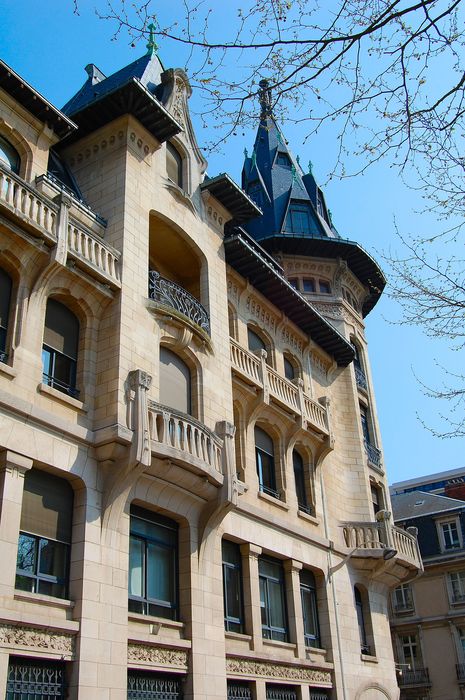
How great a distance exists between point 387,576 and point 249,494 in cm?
928

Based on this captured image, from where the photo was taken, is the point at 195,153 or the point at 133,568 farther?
the point at 195,153

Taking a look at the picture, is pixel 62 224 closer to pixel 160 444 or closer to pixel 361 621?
pixel 160 444

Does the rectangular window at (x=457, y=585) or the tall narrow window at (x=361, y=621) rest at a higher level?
the rectangular window at (x=457, y=585)

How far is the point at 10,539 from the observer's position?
13.3 meters

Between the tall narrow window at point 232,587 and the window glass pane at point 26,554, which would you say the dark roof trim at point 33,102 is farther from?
the tall narrow window at point 232,587

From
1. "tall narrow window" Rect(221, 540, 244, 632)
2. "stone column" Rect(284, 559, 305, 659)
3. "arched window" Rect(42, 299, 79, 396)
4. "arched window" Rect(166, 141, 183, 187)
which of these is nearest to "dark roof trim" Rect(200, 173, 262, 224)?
"arched window" Rect(166, 141, 183, 187)

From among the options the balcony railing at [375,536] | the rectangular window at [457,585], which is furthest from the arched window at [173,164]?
the rectangular window at [457,585]

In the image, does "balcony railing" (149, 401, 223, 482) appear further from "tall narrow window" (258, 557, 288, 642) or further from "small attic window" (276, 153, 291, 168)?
"small attic window" (276, 153, 291, 168)

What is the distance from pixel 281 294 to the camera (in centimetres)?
2730

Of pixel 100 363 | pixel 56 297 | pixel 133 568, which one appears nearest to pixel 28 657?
pixel 133 568

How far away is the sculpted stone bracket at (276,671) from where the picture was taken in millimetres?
18688

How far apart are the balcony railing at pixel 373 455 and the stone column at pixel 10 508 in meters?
19.2

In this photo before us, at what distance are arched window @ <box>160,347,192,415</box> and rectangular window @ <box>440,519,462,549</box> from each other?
31.5 meters

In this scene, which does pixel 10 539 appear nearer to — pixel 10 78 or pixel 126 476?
pixel 126 476
